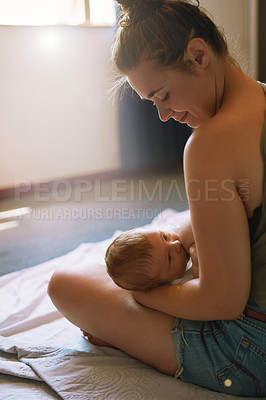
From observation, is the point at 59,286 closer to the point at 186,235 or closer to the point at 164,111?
the point at 186,235

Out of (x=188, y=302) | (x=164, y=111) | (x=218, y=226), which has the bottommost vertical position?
(x=188, y=302)

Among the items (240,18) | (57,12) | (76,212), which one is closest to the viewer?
(76,212)

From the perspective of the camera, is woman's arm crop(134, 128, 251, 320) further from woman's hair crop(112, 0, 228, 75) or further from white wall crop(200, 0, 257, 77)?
white wall crop(200, 0, 257, 77)

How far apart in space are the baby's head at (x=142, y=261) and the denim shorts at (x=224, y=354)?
0.14 metres

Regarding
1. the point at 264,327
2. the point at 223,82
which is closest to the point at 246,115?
the point at 223,82

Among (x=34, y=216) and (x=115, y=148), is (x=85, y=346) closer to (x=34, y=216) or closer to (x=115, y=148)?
(x=34, y=216)

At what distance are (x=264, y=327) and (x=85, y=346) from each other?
1.92 feet

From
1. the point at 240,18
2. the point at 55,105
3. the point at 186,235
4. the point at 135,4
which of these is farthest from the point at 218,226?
the point at 240,18

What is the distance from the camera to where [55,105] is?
13.0ft

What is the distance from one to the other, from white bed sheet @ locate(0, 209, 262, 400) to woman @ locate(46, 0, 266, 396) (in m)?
0.05

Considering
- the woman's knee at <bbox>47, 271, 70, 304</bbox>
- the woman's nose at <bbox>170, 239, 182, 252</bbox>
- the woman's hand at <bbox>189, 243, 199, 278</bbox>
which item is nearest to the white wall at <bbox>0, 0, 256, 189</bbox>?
the woman's knee at <bbox>47, 271, 70, 304</bbox>

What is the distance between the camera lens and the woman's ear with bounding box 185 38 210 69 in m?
1.03

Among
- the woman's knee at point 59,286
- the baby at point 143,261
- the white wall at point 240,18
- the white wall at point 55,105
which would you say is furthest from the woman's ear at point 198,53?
the white wall at point 240,18

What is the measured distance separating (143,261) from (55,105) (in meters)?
2.99
